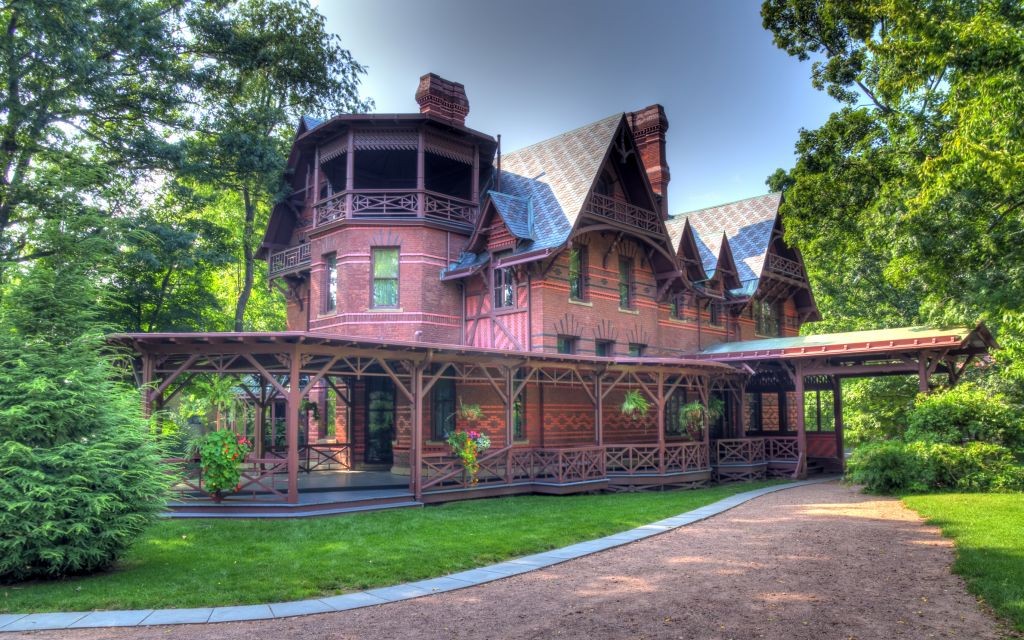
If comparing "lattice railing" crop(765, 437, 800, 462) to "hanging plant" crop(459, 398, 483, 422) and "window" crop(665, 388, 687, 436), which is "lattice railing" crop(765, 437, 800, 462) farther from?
"hanging plant" crop(459, 398, 483, 422)

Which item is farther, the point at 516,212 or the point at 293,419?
the point at 516,212

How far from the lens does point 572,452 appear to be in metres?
18.4

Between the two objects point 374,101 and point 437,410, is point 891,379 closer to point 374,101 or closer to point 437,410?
point 437,410

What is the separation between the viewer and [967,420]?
56.3ft

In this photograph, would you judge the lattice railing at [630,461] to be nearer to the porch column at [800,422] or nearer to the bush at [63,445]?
the porch column at [800,422]

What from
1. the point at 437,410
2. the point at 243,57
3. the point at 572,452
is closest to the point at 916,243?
the point at 572,452

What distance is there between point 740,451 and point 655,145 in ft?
43.9

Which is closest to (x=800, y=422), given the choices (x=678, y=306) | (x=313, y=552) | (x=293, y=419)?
(x=678, y=306)

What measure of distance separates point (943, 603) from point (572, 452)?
11416mm

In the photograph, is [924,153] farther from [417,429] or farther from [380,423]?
[380,423]

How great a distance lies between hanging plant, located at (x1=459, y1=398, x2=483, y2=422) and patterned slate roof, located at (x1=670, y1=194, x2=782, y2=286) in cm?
1173

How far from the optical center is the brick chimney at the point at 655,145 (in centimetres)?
2917

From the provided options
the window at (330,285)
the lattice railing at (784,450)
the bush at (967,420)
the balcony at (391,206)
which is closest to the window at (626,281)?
the balcony at (391,206)

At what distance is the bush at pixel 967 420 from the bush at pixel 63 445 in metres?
17.0
